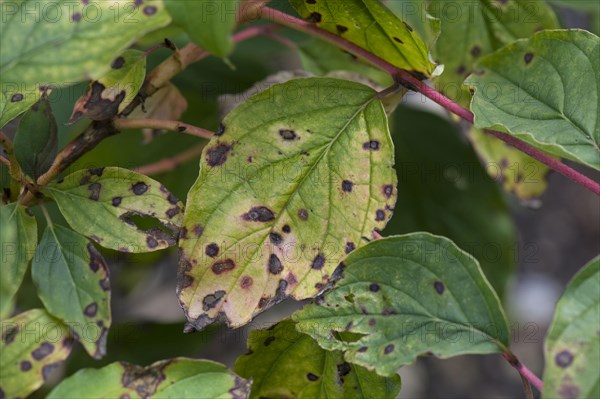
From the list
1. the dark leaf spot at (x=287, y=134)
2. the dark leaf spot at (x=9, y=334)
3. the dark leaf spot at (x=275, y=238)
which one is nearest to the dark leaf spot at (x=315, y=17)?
the dark leaf spot at (x=287, y=134)

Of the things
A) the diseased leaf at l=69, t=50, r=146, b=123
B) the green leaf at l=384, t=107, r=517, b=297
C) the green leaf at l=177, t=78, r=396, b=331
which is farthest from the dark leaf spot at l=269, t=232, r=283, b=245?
the green leaf at l=384, t=107, r=517, b=297

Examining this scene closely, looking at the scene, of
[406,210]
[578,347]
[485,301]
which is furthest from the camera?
[406,210]

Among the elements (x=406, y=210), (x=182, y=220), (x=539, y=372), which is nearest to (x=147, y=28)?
(x=182, y=220)

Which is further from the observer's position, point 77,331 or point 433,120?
point 433,120

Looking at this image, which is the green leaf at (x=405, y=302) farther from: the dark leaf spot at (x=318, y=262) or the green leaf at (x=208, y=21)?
the green leaf at (x=208, y=21)

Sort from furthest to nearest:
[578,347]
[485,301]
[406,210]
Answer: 1. [406,210]
2. [485,301]
3. [578,347]

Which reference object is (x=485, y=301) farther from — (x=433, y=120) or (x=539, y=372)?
(x=539, y=372)

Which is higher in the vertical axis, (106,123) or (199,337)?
(106,123)
